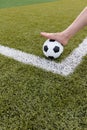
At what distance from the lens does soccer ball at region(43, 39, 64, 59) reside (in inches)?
107

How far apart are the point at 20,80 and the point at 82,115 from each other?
799mm

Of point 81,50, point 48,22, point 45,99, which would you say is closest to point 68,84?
point 45,99

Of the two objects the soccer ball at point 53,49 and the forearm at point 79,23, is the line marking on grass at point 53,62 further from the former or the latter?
the forearm at point 79,23

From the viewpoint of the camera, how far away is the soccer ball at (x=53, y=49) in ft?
8.95

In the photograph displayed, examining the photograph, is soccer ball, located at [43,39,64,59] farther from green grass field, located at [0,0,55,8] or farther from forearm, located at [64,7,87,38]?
green grass field, located at [0,0,55,8]

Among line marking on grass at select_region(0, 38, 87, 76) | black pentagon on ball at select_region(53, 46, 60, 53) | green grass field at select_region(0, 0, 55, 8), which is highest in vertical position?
black pentagon on ball at select_region(53, 46, 60, 53)

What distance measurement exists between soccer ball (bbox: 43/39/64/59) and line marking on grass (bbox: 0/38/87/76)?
0.29ft

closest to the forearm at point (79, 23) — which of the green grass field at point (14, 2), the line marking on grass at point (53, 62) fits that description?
the line marking on grass at point (53, 62)

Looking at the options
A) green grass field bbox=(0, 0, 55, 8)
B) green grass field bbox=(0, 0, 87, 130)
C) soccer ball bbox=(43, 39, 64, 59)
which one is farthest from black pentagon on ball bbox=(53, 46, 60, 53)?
green grass field bbox=(0, 0, 55, 8)

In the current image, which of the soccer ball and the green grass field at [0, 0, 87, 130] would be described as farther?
the soccer ball

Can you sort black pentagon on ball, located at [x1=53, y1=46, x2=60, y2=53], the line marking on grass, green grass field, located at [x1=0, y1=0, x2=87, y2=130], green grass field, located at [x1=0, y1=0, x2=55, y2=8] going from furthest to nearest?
green grass field, located at [x1=0, y1=0, x2=55, y2=8]
black pentagon on ball, located at [x1=53, y1=46, x2=60, y2=53]
the line marking on grass
green grass field, located at [x1=0, y1=0, x2=87, y2=130]

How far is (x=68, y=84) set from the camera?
2258 millimetres

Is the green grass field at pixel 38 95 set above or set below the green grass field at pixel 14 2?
above

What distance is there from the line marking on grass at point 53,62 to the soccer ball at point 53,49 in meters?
0.09
